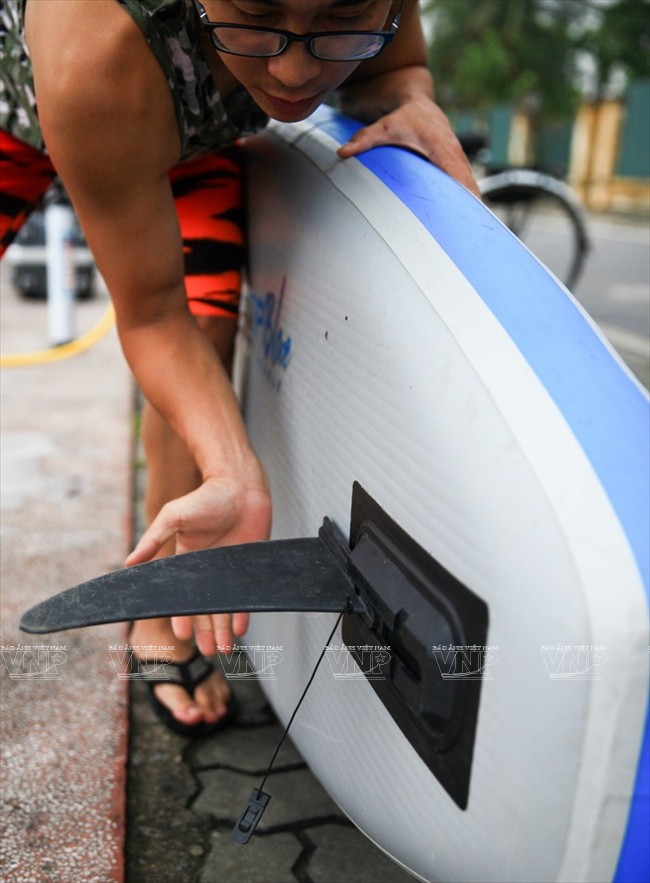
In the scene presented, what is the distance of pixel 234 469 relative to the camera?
1.03 meters

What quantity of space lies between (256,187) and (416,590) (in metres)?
0.82

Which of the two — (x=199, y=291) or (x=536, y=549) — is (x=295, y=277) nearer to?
(x=199, y=291)

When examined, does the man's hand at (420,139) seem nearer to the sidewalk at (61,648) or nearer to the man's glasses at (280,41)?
the man's glasses at (280,41)

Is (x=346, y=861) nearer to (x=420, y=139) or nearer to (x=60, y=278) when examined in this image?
(x=420, y=139)

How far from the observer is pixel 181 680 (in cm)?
144

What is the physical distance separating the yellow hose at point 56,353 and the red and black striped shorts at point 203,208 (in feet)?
5.95

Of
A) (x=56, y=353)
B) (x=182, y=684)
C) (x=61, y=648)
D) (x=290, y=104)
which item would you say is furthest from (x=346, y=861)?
(x=56, y=353)

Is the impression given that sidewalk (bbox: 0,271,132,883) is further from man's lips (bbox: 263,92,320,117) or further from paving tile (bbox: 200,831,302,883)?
man's lips (bbox: 263,92,320,117)

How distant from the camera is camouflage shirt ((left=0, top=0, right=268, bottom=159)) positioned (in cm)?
96

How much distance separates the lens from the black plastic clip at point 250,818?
2.88 feet

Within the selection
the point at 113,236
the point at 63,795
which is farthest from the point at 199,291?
the point at 63,795

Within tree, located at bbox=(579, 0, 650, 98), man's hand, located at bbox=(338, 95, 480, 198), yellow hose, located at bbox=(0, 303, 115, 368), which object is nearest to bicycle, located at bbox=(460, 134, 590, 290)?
yellow hose, located at bbox=(0, 303, 115, 368)

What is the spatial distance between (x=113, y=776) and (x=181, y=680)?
0.22 meters

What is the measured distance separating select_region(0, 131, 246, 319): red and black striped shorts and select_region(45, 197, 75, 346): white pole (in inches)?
88.7
